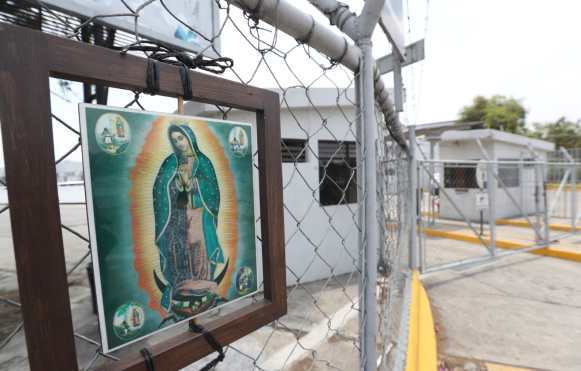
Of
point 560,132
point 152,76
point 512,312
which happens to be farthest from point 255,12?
point 560,132

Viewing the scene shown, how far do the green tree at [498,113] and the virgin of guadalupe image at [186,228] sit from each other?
28.6m

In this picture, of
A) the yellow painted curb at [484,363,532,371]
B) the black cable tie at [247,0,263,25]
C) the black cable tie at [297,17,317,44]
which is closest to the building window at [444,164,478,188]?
Answer: the yellow painted curb at [484,363,532,371]

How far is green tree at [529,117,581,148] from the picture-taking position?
24.8m

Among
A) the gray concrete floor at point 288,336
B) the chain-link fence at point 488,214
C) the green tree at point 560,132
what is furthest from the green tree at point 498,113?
the gray concrete floor at point 288,336

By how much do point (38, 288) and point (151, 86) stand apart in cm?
32

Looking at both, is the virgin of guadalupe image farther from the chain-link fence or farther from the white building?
the chain-link fence

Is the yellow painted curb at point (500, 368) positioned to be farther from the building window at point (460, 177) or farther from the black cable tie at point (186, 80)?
the building window at point (460, 177)

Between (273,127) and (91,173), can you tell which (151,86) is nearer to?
(91,173)

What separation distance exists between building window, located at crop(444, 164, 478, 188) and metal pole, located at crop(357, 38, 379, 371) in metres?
8.08

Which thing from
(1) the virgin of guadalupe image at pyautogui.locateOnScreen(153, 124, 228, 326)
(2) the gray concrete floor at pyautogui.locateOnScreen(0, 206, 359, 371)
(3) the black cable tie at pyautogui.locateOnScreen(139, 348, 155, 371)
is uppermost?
(1) the virgin of guadalupe image at pyautogui.locateOnScreen(153, 124, 228, 326)

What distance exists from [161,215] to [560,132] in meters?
37.0

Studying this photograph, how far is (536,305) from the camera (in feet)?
10.9

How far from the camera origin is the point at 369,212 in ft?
3.29

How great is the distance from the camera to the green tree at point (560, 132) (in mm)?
24756
